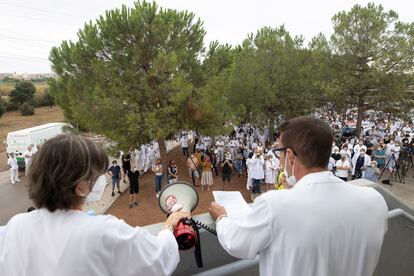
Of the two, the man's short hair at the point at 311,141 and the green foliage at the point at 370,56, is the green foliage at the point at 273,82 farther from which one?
the man's short hair at the point at 311,141

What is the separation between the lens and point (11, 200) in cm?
1327

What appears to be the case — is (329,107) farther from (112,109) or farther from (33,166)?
(33,166)

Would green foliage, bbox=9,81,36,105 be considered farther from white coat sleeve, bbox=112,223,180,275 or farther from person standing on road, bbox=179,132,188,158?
white coat sleeve, bbox=112,223,180,275

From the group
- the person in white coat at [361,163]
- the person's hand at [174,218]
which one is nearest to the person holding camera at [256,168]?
the person in white coat at [361,163]

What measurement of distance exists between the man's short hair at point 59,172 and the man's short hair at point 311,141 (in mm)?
958

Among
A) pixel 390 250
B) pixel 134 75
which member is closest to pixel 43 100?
pixel 134 75

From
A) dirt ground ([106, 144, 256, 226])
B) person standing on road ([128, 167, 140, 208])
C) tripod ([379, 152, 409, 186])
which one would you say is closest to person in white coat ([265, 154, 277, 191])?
dirt ground ([106, 144, 256, 226])

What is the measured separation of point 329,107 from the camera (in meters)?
22.8

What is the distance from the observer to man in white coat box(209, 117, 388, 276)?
58.7 inches

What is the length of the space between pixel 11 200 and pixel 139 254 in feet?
46.4

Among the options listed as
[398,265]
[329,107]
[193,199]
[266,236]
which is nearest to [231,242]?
[266,236]

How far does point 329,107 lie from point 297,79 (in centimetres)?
390

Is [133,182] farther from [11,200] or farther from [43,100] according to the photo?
[43,100]

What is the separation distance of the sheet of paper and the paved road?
32.5ft
